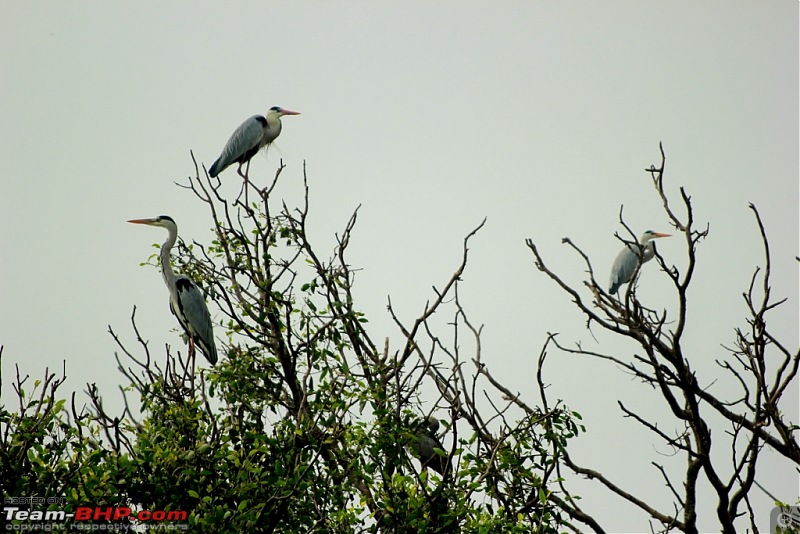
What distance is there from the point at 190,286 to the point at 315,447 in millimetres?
3989

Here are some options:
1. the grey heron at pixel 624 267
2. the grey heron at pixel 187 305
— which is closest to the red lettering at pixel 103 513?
the grey heron at pixel 187 305

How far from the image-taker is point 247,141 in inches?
377

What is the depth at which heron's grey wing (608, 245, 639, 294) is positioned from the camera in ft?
46.1

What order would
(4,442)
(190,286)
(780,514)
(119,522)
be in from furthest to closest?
(190,286)
(780,514)
(4,442)
(119,522)

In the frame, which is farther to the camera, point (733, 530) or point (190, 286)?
point (190, 286)

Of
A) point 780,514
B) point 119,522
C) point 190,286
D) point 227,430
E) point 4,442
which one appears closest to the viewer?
point 119,522

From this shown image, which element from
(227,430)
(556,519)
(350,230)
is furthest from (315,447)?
(350,230)

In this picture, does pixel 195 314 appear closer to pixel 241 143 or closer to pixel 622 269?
pixel 241 143

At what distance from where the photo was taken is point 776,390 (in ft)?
19.3

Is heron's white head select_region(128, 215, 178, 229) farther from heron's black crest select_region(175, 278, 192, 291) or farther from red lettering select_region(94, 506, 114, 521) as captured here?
red lettering select_region(94, 506, 114, 521)

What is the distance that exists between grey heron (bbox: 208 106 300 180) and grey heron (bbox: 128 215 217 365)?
1.70 meters

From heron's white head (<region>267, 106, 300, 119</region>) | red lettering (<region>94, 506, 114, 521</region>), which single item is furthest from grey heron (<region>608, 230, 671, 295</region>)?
red lettering (<region>94, 506, 114, 521</region>)

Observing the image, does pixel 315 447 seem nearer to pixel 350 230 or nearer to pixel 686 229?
pixel 350 230

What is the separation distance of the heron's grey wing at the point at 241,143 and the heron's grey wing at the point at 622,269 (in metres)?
7.00
